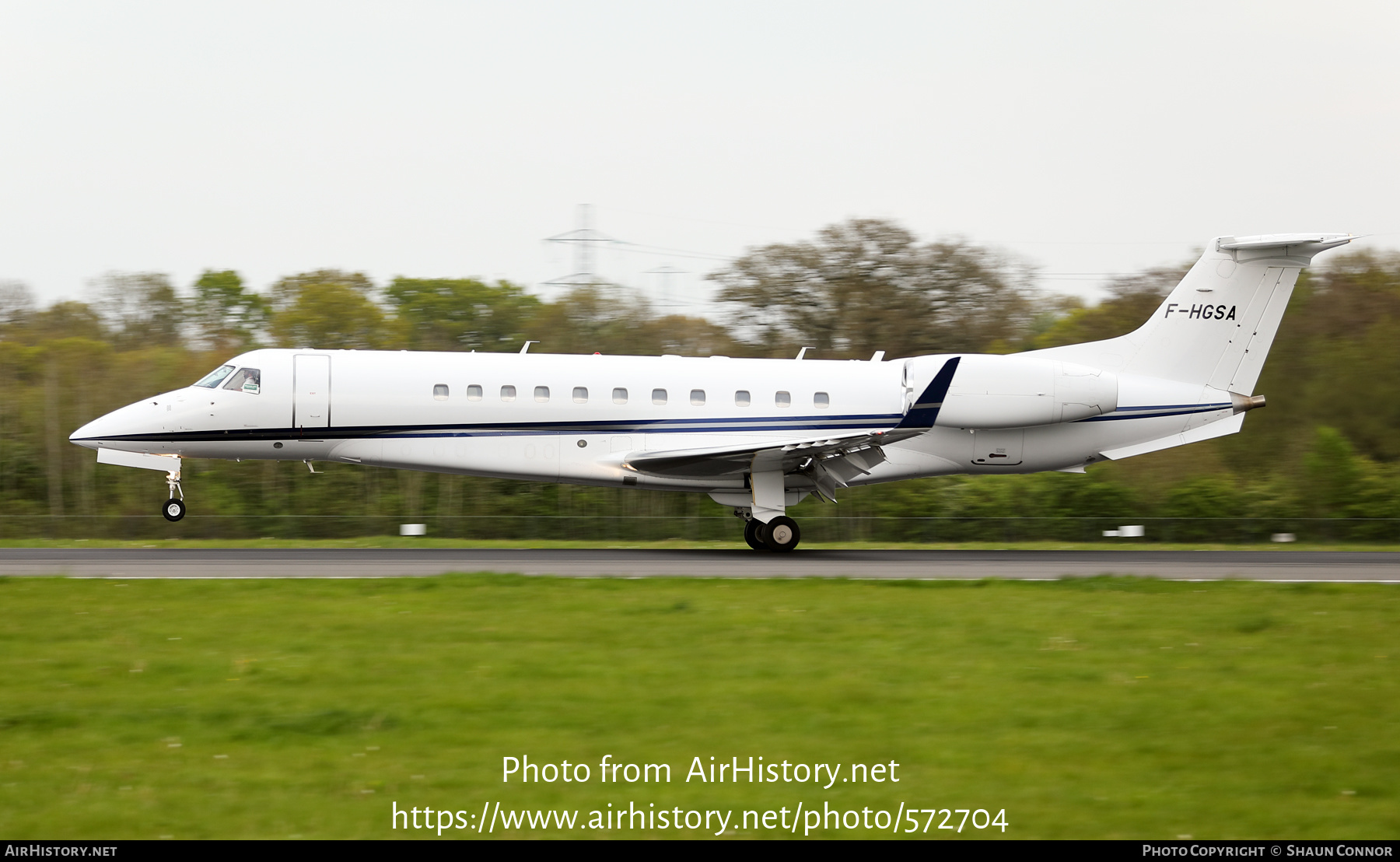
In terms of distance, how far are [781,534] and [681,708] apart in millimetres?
13028

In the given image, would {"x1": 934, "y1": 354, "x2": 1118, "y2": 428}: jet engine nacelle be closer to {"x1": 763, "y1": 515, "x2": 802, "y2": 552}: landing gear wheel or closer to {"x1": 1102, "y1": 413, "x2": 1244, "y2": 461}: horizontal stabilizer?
{"x1": 1102, "y1": 413, "x2": 1244, "y2": 461}: horizontal stabilizer

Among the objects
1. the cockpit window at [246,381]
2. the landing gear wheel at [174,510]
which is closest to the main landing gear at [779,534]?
the cockpit window at [246,381]

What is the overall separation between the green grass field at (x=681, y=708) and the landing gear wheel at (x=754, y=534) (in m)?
7.85

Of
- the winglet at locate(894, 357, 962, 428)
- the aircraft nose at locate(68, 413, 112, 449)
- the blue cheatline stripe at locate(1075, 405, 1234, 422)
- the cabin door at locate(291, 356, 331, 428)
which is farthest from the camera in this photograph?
the blue cheatline stripe at locate(1075, 405, 1234, 422)

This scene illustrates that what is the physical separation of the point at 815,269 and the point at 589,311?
7.97 m

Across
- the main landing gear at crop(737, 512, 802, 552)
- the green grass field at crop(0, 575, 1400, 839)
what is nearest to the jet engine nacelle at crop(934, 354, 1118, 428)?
the main landing gear at crop(737, 512, 802, 552)

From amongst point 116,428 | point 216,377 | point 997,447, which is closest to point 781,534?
point 997,447

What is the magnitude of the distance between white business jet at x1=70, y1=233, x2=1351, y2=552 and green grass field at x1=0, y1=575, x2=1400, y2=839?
6800 mm

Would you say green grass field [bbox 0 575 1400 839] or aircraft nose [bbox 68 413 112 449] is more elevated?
aircraft nose [bbox 68 413 112 449]

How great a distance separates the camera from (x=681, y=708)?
8.68 metres

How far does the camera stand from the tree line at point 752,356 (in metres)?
31.0

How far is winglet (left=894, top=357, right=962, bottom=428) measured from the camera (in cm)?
1953

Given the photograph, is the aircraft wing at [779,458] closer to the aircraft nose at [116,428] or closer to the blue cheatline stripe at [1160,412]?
the blue cheatline stripe at [1160,412]

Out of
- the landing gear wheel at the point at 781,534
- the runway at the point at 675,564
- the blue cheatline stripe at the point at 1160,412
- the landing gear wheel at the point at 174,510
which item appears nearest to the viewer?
the runway at the point at 675,564
